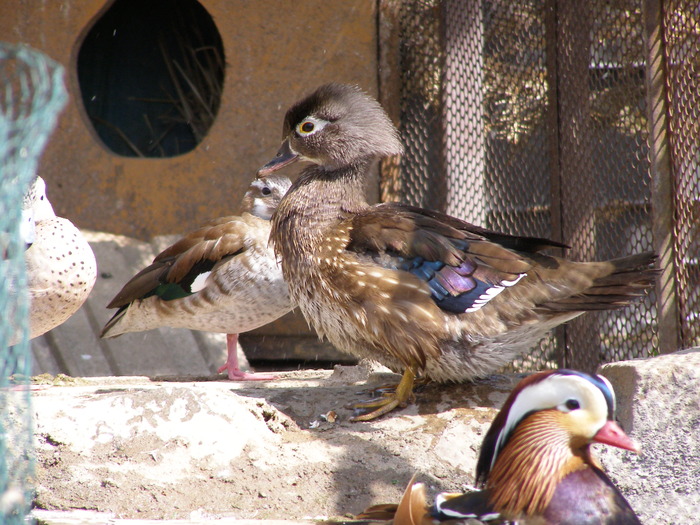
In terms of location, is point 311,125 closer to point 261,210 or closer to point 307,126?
point 307,126

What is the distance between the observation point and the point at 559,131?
512 cm

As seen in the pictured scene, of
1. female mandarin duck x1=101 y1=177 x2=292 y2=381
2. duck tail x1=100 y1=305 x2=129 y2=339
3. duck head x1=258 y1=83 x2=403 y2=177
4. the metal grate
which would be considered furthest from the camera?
duck tail x1=100 y1=305 x2=129 y2=339

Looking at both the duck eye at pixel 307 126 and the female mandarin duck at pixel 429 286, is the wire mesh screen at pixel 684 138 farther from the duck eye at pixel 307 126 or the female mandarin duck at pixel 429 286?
the duck eye at pixel 307 126

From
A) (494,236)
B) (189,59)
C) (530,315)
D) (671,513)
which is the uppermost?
(189,59)

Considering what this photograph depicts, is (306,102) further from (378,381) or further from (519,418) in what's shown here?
(519,418)

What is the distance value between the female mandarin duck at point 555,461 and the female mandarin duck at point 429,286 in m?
1.33

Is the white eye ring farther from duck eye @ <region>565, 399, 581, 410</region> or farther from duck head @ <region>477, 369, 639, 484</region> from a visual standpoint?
duck eye @ <region>565, 399, 581, 410</region>

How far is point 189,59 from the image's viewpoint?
7609mm

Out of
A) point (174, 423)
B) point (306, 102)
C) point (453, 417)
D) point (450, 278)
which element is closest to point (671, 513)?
point (453, 417)

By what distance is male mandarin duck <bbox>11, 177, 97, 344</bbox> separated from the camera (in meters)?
4.47

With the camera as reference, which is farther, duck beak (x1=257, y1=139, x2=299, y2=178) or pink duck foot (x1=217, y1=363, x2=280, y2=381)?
pink duck foot (x1=217, y1=363, x2=280, y2=381)

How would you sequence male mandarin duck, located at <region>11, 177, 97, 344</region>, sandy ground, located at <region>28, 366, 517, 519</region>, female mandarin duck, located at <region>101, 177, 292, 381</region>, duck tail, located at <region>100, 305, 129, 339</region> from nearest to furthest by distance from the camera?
sandy ground, located at <region>28, 366, 517, 519</region>
male mandarin duck, located at <region>11, 177, 97, 344</region>
female mandarin duck, located at <region>101, 177, 292, 381</region>
duck tail, located at <region>100, 305, 129, 339</region>

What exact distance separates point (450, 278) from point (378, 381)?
0.85 m

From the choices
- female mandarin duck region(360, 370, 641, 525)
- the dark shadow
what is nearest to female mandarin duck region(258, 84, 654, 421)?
female mandarin duck region(360, 370, 641, 525)
